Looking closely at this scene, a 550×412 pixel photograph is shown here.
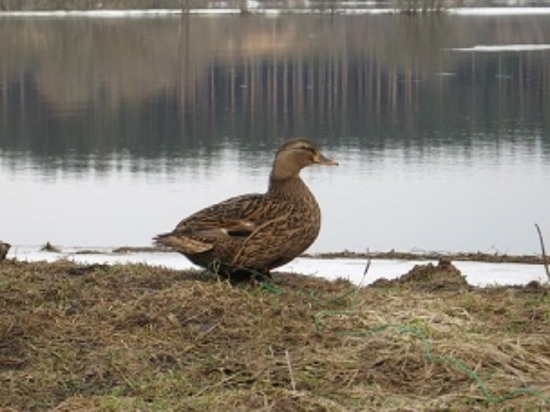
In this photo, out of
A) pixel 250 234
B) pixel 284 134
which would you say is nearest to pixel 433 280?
pixel 250 234

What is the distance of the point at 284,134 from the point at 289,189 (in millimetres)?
21060

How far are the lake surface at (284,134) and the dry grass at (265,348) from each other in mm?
8510

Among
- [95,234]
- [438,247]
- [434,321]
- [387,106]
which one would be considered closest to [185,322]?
[434,321]

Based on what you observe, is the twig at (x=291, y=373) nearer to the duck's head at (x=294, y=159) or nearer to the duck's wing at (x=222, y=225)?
the duck's wing at (x=222, y=225)

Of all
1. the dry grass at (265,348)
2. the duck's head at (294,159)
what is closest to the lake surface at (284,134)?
the duck's head at (294,159)

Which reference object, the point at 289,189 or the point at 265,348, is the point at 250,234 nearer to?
the point at 289,189

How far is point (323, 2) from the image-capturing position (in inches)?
4237

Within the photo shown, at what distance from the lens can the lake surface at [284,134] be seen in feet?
57.5

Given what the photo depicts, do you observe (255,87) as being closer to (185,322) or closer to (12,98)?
(12,98)

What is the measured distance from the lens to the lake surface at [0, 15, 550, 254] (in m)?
17.5

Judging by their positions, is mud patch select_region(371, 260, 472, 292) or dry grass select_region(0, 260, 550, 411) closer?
dry grass select_region(0, 260, 550, 411)

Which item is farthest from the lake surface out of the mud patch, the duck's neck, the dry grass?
the dry grass

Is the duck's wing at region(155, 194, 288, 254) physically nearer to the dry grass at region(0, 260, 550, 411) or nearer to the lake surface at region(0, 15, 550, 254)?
the dry grass at region(0, 260, 550, 411)

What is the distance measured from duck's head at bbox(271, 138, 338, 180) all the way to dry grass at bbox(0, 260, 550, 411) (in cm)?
73
